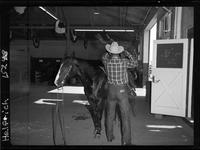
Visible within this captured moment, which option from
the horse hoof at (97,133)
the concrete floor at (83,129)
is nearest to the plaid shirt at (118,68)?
the concrete floor at (83,129)

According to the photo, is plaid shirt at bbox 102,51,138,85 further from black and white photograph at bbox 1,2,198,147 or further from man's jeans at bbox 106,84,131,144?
man's jeans at bbox 106,84,131,144

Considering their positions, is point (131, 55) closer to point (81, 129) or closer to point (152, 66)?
point (152, 66)

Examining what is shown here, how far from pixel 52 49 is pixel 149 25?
1840 mm

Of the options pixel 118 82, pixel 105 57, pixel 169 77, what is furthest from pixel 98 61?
pixel 169 77

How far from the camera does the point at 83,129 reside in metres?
5.96

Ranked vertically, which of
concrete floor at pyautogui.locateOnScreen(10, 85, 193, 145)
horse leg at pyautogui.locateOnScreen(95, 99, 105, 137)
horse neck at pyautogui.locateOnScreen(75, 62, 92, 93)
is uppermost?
horse neck at pyautogui.locateOnScreen(75, 62, 92, 93)

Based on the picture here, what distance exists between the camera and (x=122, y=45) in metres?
4.94

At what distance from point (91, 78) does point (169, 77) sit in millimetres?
2028

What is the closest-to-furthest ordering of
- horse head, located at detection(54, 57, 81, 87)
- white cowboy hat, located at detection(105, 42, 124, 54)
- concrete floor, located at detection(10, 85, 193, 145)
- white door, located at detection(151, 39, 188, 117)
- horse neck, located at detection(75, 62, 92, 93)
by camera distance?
1. white cowboy hat, located at detection(105, 42, 124, 54)
2. horse head, located at detection(54, 57, 81, 87)
3. horse neck, located at detection(75, 62, 92, 93)
4. concrete floor, located at detection(10, 85, 193, 145)
5. white door, located at detection(151, 39, 188, 117)

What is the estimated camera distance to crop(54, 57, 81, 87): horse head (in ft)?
16.6

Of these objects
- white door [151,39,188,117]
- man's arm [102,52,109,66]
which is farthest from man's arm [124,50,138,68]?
white door [151,39,188,117]

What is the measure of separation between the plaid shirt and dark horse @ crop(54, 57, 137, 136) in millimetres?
169

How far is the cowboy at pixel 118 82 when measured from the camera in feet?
16.0

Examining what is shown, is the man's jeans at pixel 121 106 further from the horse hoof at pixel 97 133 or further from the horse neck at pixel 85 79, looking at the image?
the horse neck at pixel 85 79
